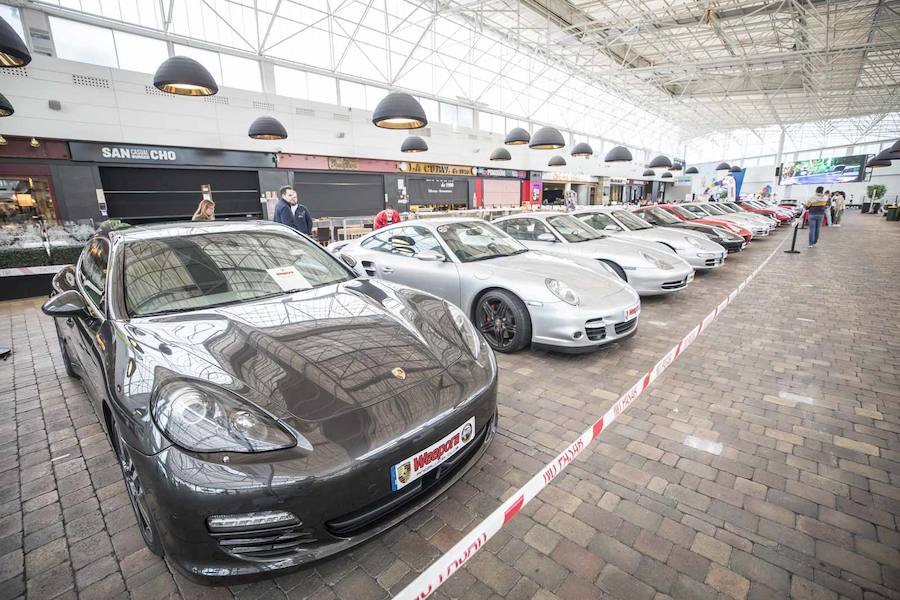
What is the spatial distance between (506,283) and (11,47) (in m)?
4.90

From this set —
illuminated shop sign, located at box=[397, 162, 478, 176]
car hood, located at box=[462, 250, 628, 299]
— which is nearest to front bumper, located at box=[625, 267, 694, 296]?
car hood, located at box=[462, 250, 628, 299]

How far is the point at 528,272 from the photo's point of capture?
362 cm

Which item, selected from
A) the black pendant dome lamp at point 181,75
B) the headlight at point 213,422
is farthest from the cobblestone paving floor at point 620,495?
the black pendant dome lamp at point 181,75

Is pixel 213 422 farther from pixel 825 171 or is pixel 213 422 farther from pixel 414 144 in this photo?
pixel 825 171

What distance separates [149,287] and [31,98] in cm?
1169

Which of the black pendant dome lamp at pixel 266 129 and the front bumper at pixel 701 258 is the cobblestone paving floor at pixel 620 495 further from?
the black pendant dome lamp at pixel 266 129

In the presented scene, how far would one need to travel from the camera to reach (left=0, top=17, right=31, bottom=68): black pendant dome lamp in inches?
133

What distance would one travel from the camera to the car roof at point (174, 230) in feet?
7.94

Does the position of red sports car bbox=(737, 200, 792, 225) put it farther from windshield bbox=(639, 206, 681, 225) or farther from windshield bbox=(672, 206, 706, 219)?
windshield bbox=(639, 206, 681, 225)

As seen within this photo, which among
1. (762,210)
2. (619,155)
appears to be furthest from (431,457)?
(762,210)

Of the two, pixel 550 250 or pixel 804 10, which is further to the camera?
pixel 804 10

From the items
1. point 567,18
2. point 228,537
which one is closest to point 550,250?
point 228,537

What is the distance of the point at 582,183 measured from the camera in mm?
29531

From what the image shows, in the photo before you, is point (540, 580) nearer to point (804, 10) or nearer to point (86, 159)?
point (86, 159)
